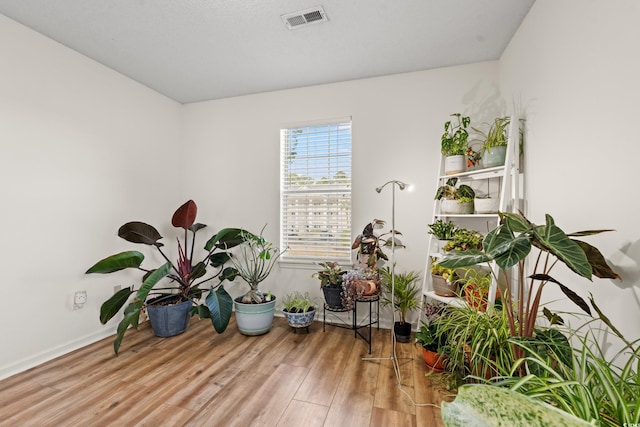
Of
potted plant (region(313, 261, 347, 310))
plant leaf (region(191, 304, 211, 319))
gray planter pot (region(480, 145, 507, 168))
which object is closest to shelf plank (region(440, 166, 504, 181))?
gray planter pot (region(480, 145, 507, 168))

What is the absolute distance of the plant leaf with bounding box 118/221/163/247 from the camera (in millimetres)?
2629

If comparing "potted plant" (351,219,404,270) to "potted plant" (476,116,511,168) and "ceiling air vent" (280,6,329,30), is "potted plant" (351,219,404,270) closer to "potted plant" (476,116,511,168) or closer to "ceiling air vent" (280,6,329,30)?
"potted plant" (476,116,511,168)

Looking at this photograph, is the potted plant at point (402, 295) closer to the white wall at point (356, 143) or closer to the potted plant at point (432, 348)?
the white wall at point (356, 143)

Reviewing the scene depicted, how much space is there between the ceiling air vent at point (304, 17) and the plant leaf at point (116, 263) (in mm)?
2287

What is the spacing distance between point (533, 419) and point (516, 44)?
2631 mm

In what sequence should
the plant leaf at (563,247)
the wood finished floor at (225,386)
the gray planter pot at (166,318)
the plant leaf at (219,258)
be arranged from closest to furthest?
1. the plant leaf at (563,247)
2. the wood finished floor at (225,386)
3. the gray planter pot at (166,318)
4. the plant leaf at (219,258)

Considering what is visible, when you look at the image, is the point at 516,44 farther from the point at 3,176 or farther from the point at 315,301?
the point at 3,176

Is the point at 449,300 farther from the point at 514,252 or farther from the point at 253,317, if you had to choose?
the point at 253,317

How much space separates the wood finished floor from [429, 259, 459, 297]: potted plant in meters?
0.57

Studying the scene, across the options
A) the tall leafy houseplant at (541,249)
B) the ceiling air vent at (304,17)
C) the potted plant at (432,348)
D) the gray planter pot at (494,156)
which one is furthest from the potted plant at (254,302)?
the gray planter pot at (494,156)

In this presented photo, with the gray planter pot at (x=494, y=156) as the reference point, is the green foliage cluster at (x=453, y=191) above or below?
below

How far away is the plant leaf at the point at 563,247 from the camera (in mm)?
971

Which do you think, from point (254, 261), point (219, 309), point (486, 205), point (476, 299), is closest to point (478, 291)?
point (476, 299)

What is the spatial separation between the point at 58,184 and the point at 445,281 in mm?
3231
